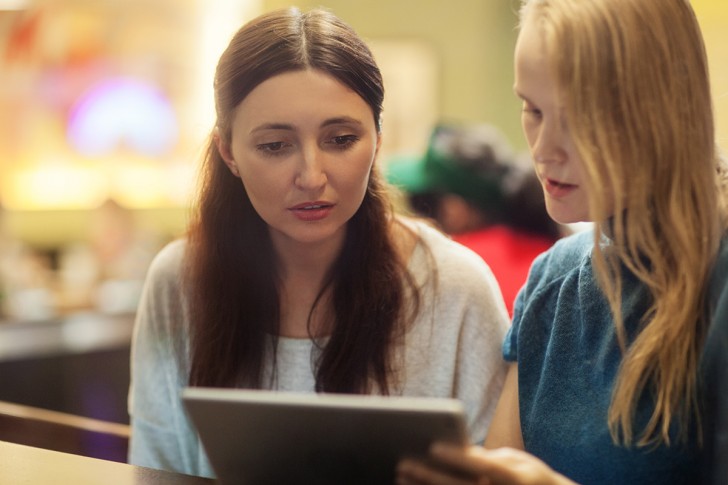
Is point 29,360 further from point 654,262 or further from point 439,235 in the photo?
point 654,262

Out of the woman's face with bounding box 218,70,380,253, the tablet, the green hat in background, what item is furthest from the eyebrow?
the green hat in background

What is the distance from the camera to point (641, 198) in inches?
45.2

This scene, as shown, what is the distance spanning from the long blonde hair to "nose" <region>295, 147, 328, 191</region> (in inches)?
14.9

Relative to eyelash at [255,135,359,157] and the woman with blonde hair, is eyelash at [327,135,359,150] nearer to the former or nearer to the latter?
eyelash at [255,135,359,157]

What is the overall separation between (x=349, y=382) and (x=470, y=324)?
0.22m

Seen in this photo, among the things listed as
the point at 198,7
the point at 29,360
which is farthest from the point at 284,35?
the point at 198,7

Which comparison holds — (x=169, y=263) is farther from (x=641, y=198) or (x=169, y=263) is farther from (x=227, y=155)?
(x=641, y=198)

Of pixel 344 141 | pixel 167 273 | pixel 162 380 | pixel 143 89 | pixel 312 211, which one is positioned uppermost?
pixel 143 89

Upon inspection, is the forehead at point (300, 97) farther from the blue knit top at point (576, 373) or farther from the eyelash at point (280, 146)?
the blue knit top at point (576, 373)

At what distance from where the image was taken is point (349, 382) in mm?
1527

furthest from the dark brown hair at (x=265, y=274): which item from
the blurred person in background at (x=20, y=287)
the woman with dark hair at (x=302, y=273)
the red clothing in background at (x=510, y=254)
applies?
the blurred person in background at (x=20, y=287)

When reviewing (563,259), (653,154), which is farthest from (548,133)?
(563,259)

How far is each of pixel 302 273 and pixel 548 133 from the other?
593 mm

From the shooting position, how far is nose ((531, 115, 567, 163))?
46.0 inches
